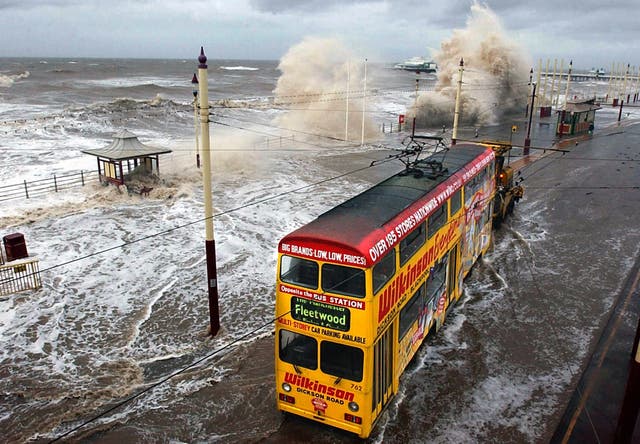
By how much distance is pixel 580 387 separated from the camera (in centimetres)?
1025

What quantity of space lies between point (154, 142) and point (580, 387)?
121 ft

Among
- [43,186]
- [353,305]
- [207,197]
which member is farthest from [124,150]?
[353,305]

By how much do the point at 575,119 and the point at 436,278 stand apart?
38.4m

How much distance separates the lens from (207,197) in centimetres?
1158

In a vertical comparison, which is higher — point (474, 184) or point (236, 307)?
point (474, 184)

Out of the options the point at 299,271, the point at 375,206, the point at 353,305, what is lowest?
the point at 353,305

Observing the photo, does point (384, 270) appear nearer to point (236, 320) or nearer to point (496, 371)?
point (496, 371)

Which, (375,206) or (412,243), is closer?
(412,243)

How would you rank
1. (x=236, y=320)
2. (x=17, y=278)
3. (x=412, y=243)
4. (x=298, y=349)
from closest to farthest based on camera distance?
(x=298, y=349) < (x=412, y=243) < (x=236, y=320) < (x=17, y=278)

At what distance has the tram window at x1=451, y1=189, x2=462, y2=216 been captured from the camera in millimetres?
11727

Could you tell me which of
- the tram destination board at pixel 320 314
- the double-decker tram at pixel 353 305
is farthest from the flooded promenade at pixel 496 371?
the tram destination board at pixel 320 314

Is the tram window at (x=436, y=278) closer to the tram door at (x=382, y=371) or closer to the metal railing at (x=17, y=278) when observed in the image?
the tram door at (x=382, y=371)

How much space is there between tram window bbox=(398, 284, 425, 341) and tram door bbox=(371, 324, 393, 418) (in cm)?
53

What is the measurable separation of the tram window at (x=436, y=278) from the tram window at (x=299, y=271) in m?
3.47
